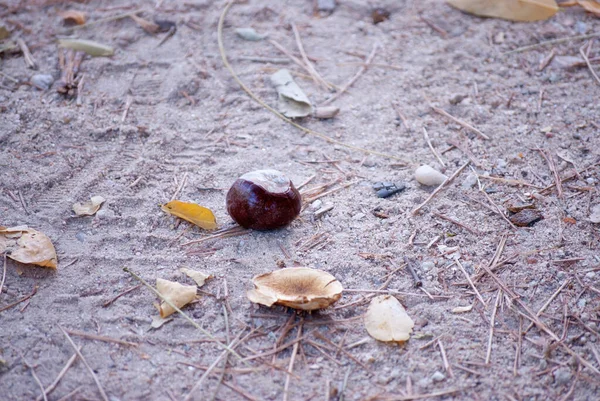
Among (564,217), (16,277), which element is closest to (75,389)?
(16,277)

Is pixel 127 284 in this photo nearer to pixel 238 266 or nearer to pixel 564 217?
pixel 238 266

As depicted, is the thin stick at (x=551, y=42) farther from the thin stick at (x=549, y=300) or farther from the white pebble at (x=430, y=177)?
the thin stick at (x=549, y=300)

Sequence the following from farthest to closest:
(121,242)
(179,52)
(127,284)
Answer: (179,52) < (121,242) < (127,284)

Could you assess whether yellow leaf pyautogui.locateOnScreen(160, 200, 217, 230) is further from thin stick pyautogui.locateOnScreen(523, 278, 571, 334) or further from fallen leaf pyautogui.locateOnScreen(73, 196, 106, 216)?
thin stick pyautogui.locateOnScreen(523, 278, 571, 334)

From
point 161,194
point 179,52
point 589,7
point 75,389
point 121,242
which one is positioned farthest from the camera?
point 589,7

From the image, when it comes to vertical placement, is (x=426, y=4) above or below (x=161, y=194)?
above

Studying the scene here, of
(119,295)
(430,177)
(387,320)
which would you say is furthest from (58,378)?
(430,177)
